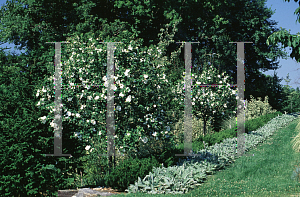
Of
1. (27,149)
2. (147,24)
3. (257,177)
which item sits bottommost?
(257,177)

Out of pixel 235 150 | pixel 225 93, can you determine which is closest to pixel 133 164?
A: pixel 235 150

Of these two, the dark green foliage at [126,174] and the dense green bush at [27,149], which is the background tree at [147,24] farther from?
the dark green foliage at [126,174]

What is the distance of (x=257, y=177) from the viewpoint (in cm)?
661

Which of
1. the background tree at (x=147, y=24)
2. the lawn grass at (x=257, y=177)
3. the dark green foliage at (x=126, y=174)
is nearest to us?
the lawn grass at (x=257, y=177)

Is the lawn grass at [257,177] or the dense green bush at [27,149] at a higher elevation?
the dense green bush at [27,149]

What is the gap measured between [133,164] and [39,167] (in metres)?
2.13

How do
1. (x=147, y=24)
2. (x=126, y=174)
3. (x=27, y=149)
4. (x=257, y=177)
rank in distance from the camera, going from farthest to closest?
(x=147, y=24)
(x=257, y=177)
(x=27, y=149)
(x=126, y=174)

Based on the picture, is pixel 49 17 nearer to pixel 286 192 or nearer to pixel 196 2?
pixel 196 2

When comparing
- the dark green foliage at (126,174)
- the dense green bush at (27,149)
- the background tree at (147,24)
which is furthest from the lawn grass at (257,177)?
the background tree at (147,24)

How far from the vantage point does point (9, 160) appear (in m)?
6.03

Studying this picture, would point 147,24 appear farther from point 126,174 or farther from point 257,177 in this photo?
point 126,174

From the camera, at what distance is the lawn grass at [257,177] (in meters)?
5.47

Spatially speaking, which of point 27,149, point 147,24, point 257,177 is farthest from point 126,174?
point 147,24

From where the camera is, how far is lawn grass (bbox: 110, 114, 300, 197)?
5473 mm
